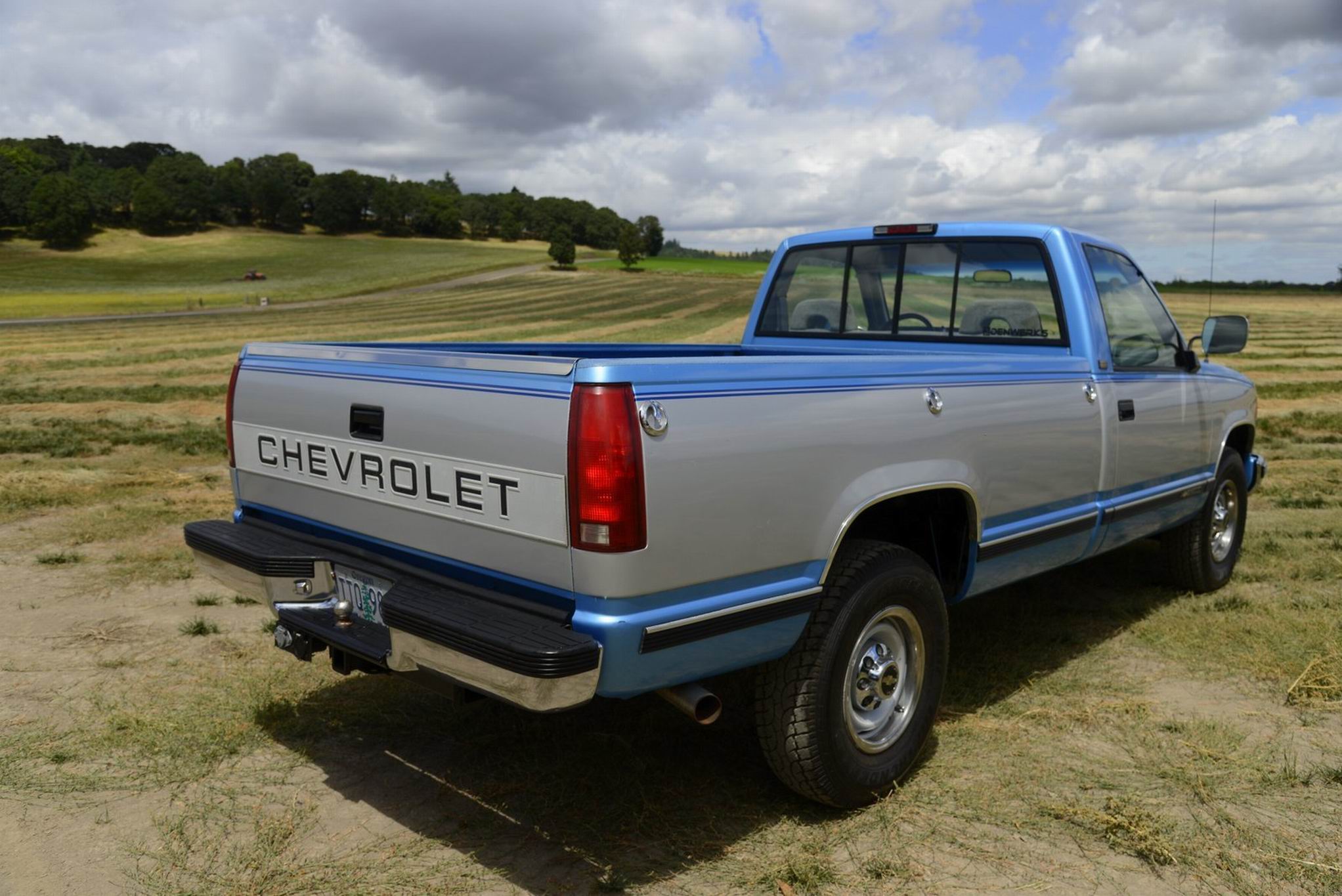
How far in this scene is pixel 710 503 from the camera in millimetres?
2766

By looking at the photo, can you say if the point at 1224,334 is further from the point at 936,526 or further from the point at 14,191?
the point at 14,191

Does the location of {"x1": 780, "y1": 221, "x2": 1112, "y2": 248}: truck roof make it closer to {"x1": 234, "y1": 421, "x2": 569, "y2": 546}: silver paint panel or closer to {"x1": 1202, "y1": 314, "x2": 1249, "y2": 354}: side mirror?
{"x1": 1202, "y1": 314, "x2": 1249, "y2": 354}: side mirror

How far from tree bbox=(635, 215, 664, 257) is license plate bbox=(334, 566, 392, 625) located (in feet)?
324

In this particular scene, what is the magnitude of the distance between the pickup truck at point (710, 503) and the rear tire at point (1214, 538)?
42.5 inches

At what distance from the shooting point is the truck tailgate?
2736mm

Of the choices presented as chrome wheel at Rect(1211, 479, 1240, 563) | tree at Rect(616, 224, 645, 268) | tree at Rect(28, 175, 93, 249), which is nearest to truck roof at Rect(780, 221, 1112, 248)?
chrome wheel at Rect(1211, 479, 1240, 563)

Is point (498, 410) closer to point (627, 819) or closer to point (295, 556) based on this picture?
point (295, 556)

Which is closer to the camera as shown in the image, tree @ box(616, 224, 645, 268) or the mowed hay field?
the mowed hay field

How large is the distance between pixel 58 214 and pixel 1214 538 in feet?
335

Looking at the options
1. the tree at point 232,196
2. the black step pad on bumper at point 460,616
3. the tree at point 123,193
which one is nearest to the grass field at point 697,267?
the tree at point 232,196

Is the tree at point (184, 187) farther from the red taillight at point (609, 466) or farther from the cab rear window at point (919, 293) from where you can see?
the red taillight at point (609, 466)

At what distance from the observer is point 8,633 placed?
512 cm

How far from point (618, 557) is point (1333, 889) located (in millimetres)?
Result: 2299

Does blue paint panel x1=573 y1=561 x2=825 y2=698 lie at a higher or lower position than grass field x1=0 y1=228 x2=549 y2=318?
lower
